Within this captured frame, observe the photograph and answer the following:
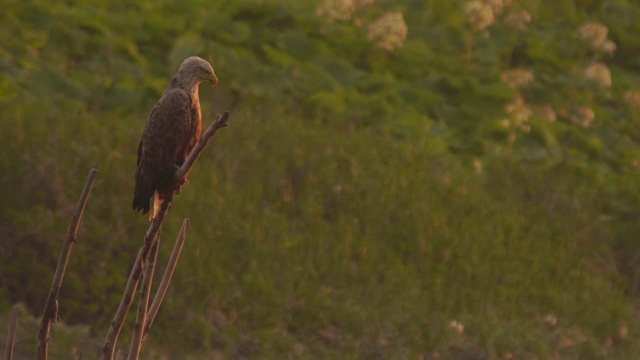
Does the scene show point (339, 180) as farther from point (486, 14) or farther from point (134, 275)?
point (134, 275)

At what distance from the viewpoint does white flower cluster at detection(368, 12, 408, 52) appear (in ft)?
37.2

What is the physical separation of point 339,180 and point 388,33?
8.89ft

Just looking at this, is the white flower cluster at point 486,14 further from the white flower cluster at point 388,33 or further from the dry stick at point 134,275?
the dry stick at point 134,275

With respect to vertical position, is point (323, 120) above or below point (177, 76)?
below

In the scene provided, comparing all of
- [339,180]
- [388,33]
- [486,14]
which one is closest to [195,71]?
[339,180]

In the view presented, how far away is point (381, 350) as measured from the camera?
7562 mm

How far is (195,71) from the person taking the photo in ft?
12.6

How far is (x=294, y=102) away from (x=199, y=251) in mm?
2540

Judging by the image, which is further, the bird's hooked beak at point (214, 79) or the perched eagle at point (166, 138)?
the perched eagle at point (166, 138)

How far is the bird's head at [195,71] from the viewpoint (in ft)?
12.0

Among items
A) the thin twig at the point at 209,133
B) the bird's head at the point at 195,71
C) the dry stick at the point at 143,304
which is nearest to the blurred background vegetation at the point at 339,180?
the bird's head at the point at 195,71

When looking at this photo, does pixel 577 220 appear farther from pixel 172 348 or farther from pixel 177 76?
pixel 177 76

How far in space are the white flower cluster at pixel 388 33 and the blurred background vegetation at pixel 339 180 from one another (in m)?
0.02

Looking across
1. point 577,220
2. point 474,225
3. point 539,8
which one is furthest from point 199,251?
point 539,8
